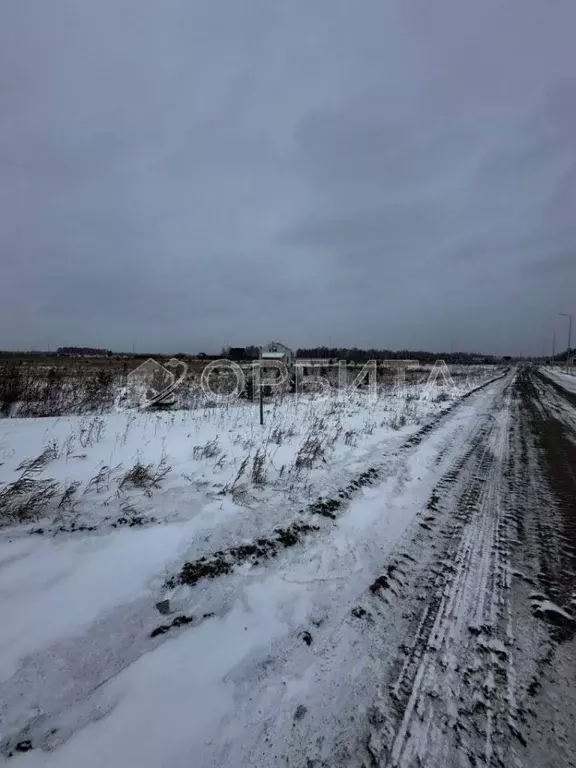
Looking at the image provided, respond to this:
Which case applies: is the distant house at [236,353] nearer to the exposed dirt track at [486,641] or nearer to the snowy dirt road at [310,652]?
the exposed dirt track at [486,641]

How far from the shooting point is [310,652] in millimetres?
2424

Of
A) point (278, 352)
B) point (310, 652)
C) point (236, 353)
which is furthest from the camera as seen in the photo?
point (236, 353)

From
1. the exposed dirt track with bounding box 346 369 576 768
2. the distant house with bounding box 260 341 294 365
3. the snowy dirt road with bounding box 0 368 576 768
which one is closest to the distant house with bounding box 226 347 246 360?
the distant house with bounding box 260 341 294 365

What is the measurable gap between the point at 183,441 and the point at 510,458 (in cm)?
690

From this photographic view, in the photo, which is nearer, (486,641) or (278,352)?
(486,641)

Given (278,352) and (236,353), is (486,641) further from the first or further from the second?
(236,353)

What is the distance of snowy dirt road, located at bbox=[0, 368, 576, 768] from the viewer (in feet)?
5.97

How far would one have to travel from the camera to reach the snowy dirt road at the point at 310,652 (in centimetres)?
182

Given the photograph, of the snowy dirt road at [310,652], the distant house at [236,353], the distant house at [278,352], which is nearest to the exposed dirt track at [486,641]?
the snowy dirt road at [310,652]

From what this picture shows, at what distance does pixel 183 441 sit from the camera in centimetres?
733

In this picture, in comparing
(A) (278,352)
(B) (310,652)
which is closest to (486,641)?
(B) (310,652)

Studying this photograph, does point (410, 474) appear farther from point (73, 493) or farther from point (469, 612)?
point (73, 493)

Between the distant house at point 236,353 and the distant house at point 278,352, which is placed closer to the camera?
the distant house at point 278,352

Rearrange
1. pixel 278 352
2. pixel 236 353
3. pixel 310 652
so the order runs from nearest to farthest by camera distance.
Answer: pixel 310 652 < pixel 278 352 < pixel 236 353
